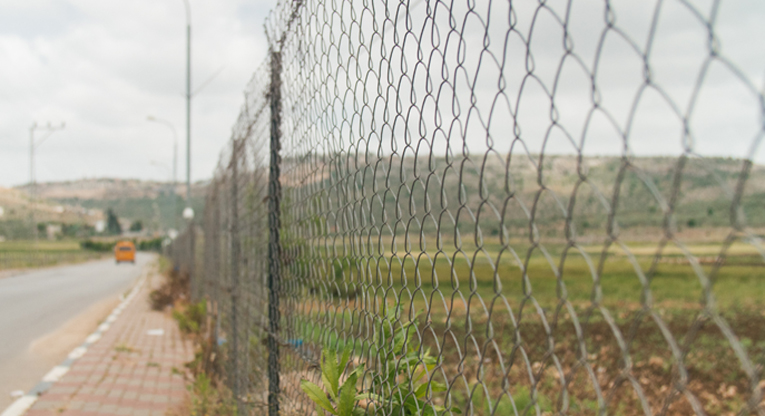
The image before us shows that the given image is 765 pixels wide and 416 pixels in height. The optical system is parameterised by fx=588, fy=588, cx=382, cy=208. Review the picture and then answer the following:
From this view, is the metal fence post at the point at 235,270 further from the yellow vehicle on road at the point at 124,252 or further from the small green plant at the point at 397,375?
the yellow vehicle on road at the point at 124,252

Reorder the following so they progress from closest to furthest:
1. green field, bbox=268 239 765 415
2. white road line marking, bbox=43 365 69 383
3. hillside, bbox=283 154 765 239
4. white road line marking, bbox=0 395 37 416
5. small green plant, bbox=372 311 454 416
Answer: hillside, bbox=283 154 765 239
green field, bbox=268 239 765 415
small green plant, bbox=372 311 454 416
white road line marking, bbox=0 395 37 416
white road line marking, bbox=43 365 69 383

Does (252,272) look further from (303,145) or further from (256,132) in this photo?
(303,145)

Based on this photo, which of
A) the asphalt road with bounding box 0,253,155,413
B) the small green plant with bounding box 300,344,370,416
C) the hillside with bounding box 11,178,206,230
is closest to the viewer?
the small green plant with bounding box 300,344,370,416

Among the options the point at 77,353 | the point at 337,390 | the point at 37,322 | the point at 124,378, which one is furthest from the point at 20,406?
the point at 37,322

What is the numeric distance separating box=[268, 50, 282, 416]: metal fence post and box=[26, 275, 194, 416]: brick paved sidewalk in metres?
2.44

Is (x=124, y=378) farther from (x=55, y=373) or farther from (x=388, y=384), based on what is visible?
(x=388, y=384)

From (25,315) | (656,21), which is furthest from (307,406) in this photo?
(25,315)

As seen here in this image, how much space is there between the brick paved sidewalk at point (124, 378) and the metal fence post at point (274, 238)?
2.44 m

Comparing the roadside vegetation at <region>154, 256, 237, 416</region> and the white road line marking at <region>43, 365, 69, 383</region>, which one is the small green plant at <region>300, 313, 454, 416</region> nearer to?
the roadside vegetation at <region>154, 256, 237, 416</region>

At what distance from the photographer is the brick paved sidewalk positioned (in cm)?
502

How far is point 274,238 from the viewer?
3012 millimetres

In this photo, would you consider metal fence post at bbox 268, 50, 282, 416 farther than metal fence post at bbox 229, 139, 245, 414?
No

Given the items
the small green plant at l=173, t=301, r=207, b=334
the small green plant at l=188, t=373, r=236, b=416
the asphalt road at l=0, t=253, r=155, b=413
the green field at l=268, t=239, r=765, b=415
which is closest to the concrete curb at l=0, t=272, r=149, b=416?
the asphalt road at l=0, t=253, r=155, b=413

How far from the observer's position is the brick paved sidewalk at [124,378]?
16.5 feet
